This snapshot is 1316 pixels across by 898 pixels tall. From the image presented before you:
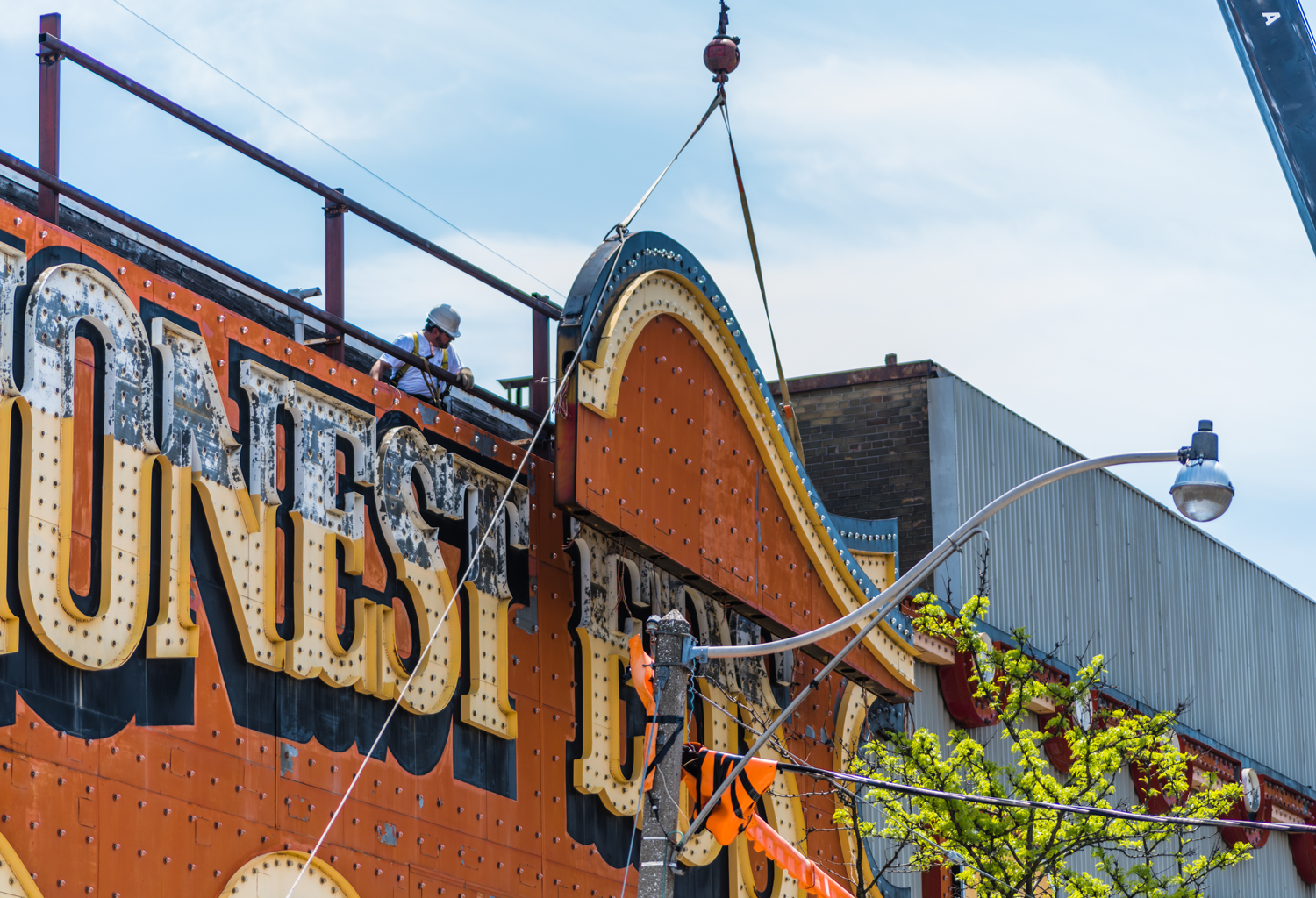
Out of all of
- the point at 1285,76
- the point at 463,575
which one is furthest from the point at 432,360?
the point at 1285,76

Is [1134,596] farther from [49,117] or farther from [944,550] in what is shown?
[49,117]

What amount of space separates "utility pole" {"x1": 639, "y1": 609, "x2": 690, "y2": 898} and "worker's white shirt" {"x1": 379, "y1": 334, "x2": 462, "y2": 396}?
345cm

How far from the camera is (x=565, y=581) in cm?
1557

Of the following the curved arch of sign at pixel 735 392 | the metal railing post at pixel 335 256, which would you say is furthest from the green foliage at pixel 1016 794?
the metal railing post at pixel 335 256

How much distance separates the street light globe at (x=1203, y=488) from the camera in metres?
11.2

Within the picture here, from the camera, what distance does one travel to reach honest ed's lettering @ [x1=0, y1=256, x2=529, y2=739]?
35.5 ft

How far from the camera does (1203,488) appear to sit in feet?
36.7

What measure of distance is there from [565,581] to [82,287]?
5373mm

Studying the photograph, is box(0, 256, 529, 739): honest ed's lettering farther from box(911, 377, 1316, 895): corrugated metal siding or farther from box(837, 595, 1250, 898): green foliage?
box(911, 377, 1316, 895): corrugated metal siding

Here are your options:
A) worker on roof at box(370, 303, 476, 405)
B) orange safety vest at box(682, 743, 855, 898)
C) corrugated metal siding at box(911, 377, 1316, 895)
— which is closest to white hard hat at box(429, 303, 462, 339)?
worker on roof at box(370, 303, 476, 405)

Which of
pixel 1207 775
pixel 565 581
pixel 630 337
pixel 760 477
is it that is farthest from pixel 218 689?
pixel 1207 775

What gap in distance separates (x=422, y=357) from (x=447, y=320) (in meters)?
0.40

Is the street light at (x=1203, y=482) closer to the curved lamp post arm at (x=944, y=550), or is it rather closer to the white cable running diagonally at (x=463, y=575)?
the curved lamp post arm at (x=944, y=550)

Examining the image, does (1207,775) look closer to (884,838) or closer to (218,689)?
(884,838)
